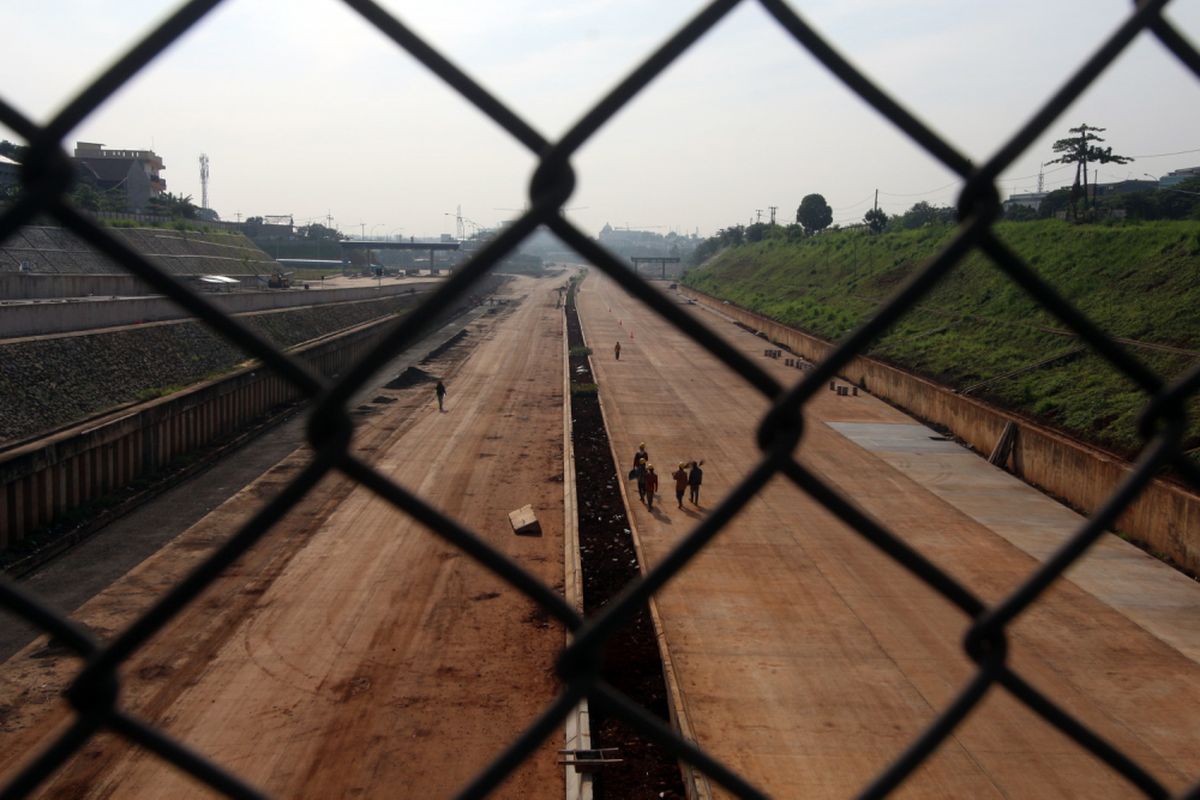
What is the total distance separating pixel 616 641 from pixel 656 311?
9246 mm

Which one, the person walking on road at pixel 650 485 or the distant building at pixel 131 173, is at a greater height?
the distant building at pixel 131 173

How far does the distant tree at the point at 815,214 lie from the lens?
8075 centimetres

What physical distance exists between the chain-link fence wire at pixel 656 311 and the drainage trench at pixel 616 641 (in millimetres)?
201

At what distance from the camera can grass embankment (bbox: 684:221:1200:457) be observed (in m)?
18.6

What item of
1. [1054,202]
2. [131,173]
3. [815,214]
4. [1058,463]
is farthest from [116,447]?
[815,214]

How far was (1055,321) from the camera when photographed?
2077 centimetres

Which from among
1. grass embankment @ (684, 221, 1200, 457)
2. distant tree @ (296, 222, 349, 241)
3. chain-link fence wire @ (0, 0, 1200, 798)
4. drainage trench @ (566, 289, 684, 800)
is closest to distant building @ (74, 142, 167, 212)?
distant tree @ (296, 222, 349, 241)

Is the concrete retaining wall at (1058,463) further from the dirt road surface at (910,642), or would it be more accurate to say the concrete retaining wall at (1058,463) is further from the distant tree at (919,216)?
the distant tree at (919,216)

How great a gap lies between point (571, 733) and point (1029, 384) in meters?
15.6

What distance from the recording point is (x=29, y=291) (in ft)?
80.6

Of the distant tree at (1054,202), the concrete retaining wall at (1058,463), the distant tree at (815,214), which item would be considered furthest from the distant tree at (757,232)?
the concrete retaining wall at (1058,463)

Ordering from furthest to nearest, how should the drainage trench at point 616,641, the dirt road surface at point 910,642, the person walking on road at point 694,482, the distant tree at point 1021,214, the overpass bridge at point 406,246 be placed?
the overpass bridge at point 406,246
the distant tree at point 1021,214
the person walking on road at point 694,482
the drainage trench at point 616,641
the dirt road surface at point 910,642

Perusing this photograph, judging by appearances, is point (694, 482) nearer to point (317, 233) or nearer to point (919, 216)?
point (919, 216)

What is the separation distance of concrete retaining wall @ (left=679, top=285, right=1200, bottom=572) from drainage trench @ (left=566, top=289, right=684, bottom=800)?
365 cm
